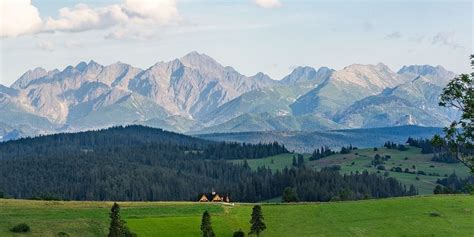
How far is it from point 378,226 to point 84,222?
45915 millimetres

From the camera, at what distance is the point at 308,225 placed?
115000 mm

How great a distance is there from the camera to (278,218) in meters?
121

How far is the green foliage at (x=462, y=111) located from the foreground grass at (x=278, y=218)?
136 feet

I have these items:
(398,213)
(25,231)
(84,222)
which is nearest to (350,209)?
(398,213)

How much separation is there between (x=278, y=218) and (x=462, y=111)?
58.5 m

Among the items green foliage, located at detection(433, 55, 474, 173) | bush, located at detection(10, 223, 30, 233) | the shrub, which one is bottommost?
the shrub

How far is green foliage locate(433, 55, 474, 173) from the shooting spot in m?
65.9

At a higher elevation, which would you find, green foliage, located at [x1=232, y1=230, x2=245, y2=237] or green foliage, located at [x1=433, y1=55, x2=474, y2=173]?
green foliage, located at [x1=433, y1=55, x2=474, y2=173]

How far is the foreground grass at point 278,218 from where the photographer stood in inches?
4240

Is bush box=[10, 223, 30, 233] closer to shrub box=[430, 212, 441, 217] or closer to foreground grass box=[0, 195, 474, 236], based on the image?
foreground grass box=[0, 195, 474, 236]

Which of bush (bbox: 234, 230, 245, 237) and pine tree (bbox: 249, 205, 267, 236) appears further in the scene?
bush (bbox: 234, 230, 245, 237)

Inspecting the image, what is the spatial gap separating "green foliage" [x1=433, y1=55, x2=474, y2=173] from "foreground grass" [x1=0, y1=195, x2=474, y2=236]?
1635 inches

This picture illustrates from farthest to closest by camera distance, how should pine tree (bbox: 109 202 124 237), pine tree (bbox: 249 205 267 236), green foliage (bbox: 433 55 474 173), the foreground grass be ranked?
the foreground grass < pine tree (bbox: 249 205 267 236) < pine tree (bbox: 109 202 124 237) < green foliage (bbox: 433 55 474 173)

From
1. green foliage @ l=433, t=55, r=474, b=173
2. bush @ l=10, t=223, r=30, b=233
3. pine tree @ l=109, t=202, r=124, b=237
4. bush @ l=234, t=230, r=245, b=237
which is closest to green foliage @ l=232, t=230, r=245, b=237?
bush @ l=234, t=230, r=245, b=237
